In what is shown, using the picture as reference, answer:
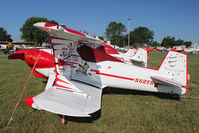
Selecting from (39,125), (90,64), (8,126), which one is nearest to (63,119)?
(39,125)

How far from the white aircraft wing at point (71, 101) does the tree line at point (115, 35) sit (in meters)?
36.9

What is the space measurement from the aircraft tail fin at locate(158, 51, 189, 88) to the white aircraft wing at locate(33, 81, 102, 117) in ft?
8.49

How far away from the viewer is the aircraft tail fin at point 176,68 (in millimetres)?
3934

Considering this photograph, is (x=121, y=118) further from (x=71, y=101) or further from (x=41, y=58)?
(x=41, y=58)

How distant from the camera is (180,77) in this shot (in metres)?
3.97

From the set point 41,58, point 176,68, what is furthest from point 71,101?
point 176,68

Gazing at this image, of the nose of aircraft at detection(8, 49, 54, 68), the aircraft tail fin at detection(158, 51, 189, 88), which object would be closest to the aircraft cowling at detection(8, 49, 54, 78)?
the nose of aircraft at detection(8, 49, 54, 68)

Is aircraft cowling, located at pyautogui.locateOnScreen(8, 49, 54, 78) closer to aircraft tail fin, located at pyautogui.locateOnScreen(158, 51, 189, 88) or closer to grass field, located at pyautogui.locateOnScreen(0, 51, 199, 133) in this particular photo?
grass field, located at pyautogui.locateOnScreen(0, 51, 199, 133)

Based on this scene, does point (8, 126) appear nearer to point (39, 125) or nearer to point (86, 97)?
point (39, 125)

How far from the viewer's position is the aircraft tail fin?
12.9 ft

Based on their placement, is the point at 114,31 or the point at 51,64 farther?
the point at 114,31

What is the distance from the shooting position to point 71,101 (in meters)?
2.96

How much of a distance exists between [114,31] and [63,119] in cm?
8377

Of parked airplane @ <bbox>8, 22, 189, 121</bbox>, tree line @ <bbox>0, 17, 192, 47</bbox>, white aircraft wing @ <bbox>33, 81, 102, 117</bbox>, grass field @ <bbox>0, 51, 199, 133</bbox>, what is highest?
tree line @ <bbox>0, 17, 192, 47</bbox>
